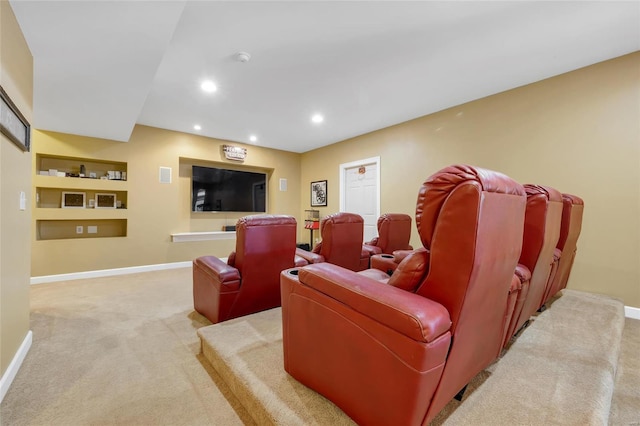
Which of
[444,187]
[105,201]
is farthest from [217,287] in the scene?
[105,201]

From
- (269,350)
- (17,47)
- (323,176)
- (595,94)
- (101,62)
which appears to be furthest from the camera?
(323,176)

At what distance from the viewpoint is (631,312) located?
8.57ft

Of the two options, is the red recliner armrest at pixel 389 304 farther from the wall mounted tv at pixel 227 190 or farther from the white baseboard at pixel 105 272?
the wall mounted tv at pixel 227 190

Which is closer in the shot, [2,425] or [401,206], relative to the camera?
[2,425]

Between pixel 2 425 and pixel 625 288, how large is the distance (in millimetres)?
4902

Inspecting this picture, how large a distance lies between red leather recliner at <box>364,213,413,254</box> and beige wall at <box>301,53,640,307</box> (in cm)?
131

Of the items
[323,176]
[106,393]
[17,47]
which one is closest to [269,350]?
[106,393]

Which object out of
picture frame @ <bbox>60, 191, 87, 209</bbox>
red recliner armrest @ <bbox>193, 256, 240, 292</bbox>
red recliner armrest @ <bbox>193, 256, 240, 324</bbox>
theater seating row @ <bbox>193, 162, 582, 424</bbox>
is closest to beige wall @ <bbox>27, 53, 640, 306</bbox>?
picture frame @ <bbox>60, 191, 87, 209</bbox>

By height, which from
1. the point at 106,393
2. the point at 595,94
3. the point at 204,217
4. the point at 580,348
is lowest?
the point at 106,393

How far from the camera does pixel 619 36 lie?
2.37 meters

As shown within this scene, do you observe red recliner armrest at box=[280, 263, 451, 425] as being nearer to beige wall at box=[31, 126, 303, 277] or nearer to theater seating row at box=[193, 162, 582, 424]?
theater seating row at box=[193, 162, 582, 424]

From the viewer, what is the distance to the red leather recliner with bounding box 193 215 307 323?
2084mm

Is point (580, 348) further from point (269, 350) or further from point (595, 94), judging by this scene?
point (595, 94)

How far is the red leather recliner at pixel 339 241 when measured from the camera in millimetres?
2719
